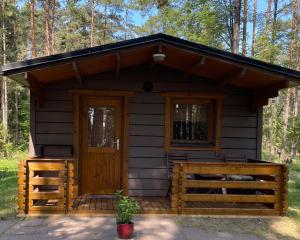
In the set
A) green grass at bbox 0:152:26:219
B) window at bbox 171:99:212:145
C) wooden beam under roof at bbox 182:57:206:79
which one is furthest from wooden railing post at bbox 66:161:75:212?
wooden beam under roof at bbox 182:57:206:79

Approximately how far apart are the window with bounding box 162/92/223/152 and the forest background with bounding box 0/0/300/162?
5603 mm

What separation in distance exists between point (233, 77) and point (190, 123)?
4.10 feet

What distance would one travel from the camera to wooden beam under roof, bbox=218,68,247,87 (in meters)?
5.39

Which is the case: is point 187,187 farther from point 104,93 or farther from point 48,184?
point 104,93

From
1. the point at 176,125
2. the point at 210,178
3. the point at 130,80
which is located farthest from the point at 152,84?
the point at 210,178

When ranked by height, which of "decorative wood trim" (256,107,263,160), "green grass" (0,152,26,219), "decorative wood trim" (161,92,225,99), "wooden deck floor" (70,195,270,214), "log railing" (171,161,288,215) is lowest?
"green grass" (0,152,26,219)

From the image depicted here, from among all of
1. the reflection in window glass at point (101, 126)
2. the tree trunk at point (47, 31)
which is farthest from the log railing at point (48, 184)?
the tree trunk at point (47, 31)

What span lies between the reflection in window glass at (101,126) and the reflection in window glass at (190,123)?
1169 mm

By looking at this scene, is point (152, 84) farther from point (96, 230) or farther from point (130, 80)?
point (96, 230)

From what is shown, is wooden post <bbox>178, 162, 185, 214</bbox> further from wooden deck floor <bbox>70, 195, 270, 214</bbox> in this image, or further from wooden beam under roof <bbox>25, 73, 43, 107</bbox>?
wooden beam under roof <bbox>25, 73, 43, 107</bbox>

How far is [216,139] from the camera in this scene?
6469 millimetres

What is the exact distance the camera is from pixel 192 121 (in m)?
6.54

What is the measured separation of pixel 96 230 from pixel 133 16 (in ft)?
65.2

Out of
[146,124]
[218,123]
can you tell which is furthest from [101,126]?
[218,123]
